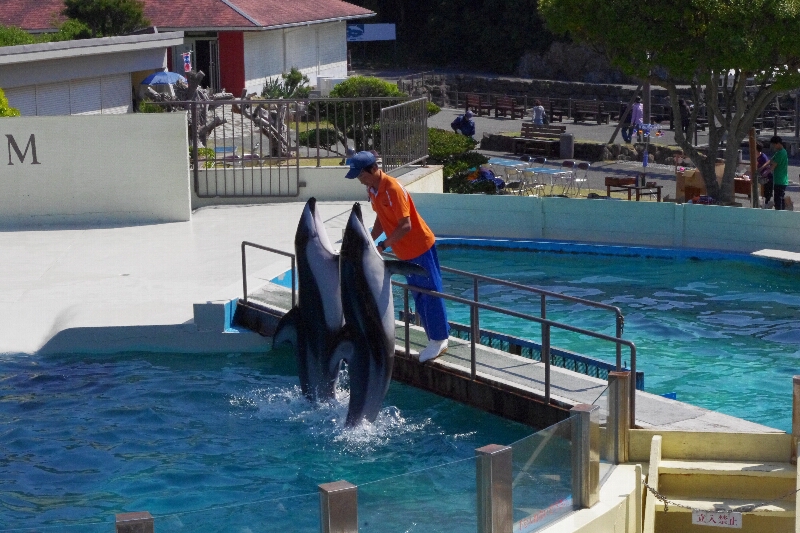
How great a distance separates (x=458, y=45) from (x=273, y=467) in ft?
179

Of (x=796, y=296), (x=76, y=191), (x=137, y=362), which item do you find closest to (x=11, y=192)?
(x=76, y=191)

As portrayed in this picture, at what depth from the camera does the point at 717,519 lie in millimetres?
7762

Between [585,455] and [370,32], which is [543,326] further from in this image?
[370,32]

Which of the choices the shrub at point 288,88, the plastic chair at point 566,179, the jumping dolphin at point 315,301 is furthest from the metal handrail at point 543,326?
the shrub at point 288,88

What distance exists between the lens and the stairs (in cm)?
775

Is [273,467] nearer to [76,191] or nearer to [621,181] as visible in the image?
[76,191]

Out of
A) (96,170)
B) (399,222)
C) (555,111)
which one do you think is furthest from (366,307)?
(555,111)

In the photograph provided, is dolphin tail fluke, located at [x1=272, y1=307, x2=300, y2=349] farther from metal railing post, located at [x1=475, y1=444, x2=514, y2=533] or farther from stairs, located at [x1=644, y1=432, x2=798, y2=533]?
metal railing post, located at [x1=475, y1=444, x2=514, y2=533]

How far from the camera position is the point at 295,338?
935cm

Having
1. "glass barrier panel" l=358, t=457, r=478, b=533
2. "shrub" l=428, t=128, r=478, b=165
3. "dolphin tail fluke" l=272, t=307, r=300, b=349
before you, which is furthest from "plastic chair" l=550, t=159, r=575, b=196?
"glass barrier panel" l=358, t=457, r=478, b=533

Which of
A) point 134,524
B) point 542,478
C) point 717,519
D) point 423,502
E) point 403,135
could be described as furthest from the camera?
point 403,135

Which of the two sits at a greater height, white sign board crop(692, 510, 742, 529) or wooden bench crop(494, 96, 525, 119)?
wooden bench crop(494, 96, 525, 119)

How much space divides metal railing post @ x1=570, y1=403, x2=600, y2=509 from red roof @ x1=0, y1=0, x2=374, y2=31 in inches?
1333

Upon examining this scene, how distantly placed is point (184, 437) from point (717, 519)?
4396 mm
